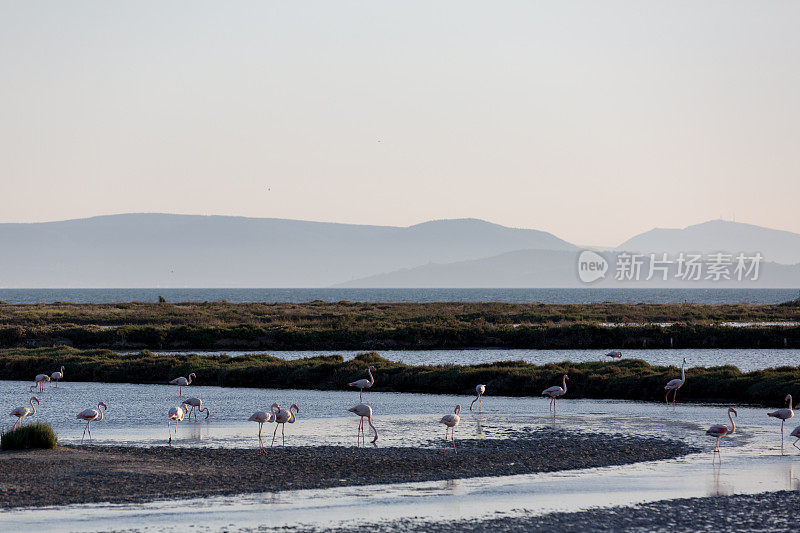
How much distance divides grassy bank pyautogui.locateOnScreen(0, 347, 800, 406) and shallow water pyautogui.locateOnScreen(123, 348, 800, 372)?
25.5ft

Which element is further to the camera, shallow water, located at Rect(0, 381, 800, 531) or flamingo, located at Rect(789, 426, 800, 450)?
flamingo, located at Rect(789, 426, 800, 450)

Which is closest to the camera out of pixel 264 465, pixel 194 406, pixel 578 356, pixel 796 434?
pixel 264 465

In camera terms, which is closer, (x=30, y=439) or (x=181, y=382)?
(x=30, y=439)

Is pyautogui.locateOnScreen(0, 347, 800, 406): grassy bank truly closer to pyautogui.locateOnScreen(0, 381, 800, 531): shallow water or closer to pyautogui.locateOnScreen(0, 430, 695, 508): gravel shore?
pyautogui.locateOnScreen(0, 381, 800, 531): shallow water

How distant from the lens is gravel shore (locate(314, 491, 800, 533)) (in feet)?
47.9

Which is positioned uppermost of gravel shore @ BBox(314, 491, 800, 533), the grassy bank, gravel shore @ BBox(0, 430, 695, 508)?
the grassy bank

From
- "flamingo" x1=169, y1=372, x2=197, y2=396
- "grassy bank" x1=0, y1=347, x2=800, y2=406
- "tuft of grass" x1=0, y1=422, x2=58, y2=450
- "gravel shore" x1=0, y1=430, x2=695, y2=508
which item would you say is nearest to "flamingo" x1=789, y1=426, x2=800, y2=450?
"gravel shore" x1=0, y1=430, x2=695, y2=508

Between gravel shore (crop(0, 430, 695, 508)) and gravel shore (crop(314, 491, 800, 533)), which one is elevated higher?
gravel shore (crop(314, 491, 800, 533))

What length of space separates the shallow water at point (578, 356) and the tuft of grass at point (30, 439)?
29.0m

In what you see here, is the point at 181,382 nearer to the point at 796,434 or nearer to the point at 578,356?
the point at 796,434

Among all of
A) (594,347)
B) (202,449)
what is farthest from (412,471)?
(594,347)

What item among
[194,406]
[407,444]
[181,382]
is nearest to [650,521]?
[407,444]

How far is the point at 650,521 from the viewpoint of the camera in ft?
49.6

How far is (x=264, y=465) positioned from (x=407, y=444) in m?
4.72
